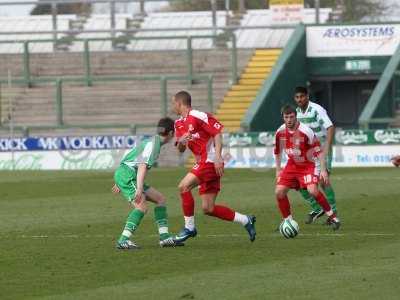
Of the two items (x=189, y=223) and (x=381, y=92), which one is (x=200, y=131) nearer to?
(x=189, y=223)

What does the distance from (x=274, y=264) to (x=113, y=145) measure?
26320mm

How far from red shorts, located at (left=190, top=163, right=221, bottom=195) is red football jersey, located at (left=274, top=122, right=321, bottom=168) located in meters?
1.61

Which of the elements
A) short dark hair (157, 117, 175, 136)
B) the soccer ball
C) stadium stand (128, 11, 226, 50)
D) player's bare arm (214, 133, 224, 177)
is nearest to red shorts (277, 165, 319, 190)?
the soccer ball

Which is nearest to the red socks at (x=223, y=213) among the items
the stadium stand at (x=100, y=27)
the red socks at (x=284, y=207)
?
the red socks at (x=284, y=207)

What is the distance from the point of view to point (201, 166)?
16016mm

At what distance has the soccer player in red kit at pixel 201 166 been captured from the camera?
625 inches

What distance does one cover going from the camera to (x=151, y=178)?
32219 mm

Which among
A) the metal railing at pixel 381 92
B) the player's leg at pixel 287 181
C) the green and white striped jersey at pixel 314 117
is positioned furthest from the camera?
the metal railing at pixel 381 92

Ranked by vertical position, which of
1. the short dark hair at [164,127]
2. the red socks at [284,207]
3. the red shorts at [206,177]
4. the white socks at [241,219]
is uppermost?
the short dark hair at [164,127]

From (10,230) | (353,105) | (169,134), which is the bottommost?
(353,105)

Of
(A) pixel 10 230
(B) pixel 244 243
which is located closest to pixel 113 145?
(A) pixel 10 230

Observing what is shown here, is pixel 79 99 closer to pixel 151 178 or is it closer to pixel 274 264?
pixel 151 178

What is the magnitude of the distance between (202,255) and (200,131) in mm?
1833

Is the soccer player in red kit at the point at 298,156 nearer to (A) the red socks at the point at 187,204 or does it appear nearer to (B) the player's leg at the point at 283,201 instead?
(B) the player's leg at the point at 283,201
